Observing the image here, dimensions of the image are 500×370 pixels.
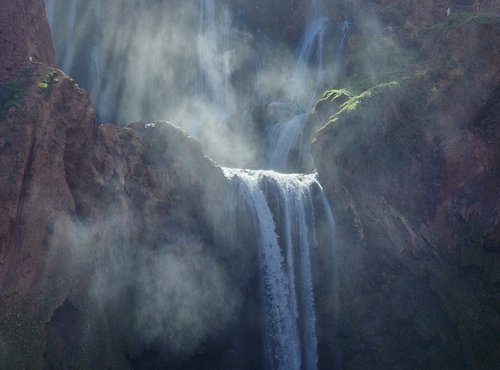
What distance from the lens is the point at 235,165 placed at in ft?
121

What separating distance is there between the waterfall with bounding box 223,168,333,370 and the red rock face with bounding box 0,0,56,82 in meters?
10.2

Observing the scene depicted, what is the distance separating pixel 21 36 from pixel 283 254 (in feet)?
47.8

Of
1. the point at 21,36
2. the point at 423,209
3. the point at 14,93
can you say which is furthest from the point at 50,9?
the point at 423,209

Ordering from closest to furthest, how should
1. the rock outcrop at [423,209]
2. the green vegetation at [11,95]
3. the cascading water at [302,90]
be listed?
1. the green vegetation at [11,95]
2. the rock outcrop at [423,209]
3. the cascading water at [302,90]

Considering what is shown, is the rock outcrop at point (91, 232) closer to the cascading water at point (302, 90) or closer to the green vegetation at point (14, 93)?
the green vegetation at point (14, 93)

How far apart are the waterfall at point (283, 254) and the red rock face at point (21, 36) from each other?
10207 millimetres

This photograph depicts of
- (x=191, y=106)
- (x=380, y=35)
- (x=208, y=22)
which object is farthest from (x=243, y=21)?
(x=380, y=35)

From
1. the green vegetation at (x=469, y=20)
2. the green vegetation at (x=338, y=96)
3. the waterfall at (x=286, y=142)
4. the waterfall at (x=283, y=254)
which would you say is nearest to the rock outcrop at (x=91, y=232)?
the waterfall at (x=283, y=254)

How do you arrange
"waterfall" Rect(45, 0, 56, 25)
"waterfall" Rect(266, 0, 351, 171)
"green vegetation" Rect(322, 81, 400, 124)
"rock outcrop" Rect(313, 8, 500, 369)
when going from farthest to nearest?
"waterfall" Rect(45, 0, 56, 25) < "waterfall" Rect(266, 0, 351, 171) < "green vegetation" Rect(322, 81, 400, 124) < "rock outcrop" Rect(313, 8, 500, 369)

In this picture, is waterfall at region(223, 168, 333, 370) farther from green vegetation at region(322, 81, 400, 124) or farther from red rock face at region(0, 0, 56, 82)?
red rock face at region(0, 0, 56, 82)

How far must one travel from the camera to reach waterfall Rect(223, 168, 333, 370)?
22203 mm

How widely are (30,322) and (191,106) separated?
2987 centimetres

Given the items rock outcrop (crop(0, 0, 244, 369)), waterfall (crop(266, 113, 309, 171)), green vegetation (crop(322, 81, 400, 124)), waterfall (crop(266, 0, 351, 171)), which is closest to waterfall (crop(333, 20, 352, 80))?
waterfall (crop(266, 0, 351, 171))

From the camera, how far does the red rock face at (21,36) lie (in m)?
16.6
